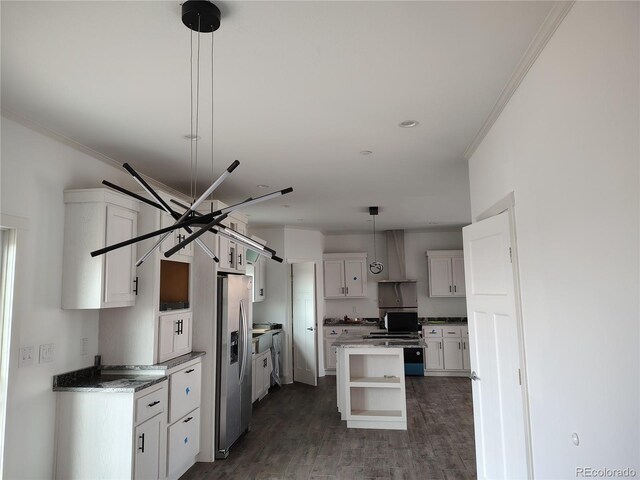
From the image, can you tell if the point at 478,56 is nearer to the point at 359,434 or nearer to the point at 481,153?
the point at 481,153

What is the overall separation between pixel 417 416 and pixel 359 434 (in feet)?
3.38

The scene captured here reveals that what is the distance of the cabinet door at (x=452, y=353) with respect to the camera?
764 centimetres

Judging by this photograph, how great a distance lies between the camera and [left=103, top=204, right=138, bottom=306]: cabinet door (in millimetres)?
3113

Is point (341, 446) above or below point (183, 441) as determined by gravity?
below

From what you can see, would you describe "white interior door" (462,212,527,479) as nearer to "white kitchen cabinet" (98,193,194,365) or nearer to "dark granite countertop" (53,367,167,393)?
"dark granite countertop" (53,367,167,393)

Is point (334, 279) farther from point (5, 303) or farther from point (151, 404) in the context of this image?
point (5, 303)

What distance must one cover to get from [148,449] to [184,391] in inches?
26.4

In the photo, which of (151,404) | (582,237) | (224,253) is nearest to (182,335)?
(151,404)

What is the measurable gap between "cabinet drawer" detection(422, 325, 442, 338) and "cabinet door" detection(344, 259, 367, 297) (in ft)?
4.37

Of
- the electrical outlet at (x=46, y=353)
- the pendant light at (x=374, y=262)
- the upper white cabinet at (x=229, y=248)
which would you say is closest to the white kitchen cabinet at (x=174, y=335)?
the upper white cabinet at (x=229, y=248)

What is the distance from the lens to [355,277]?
8320 mm

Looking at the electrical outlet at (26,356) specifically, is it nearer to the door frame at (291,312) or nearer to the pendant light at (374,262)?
the pendant light at (374,262)

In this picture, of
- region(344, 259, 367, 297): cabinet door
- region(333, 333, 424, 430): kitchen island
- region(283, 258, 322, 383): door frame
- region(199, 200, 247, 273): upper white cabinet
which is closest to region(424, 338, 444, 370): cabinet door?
region(344, 259, 367, 297): cabinet door

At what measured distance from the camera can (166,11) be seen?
1714 mm
